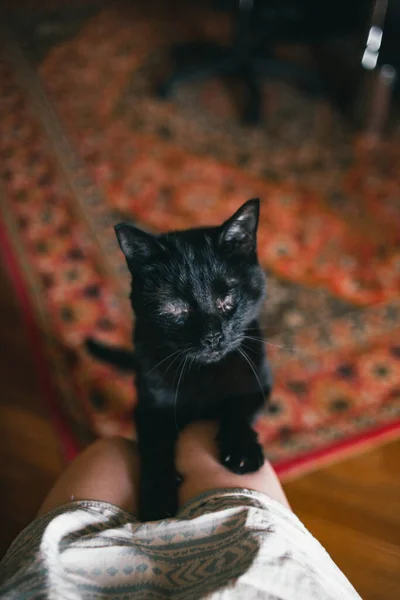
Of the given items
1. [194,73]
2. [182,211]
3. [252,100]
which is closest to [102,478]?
[182,211]

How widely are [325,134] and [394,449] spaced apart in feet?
4.87

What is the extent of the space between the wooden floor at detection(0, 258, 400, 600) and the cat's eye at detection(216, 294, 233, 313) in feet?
1.85

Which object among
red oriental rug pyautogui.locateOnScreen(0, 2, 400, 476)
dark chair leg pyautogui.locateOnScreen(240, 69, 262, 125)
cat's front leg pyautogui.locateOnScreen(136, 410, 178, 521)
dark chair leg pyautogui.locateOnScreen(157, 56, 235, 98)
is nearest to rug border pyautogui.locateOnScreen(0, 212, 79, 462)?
red oriental rug pyautogui.locateOnScreen(0, 2, 400, 476)

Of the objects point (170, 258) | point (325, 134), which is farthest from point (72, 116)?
point (170, 258)

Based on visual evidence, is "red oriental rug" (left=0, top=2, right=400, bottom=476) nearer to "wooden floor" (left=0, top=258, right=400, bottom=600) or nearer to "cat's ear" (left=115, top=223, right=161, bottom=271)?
"wooden floor" (left=0, top=258, right=400, bottom=600)

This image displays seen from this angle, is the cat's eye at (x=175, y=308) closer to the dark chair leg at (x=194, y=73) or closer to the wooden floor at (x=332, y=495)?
the wooden floor at (x=332, y=495)

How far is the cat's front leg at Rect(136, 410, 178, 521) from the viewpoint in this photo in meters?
0.69

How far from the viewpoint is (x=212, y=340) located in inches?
31.8

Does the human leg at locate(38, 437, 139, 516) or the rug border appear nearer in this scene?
the human leg at locate(38, 437, 139, 516)

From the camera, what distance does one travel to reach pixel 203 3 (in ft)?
10.2

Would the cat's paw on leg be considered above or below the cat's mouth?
below

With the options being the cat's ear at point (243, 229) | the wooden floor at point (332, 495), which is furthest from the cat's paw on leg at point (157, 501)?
the wooden floor at point (332, 495)

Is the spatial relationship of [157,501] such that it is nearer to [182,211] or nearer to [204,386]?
[204,386]

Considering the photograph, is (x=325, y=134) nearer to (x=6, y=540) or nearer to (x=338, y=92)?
(x=338, y=92)
